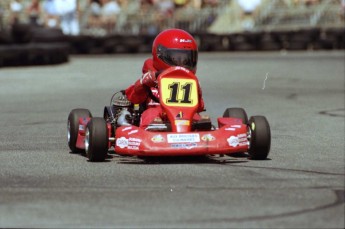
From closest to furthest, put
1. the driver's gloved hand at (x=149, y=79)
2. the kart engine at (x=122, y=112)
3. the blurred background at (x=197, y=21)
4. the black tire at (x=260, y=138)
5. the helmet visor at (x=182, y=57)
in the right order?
the black tire at (x=260, y=138) < the driver's gloved hand at (x=149, y=79) < the helmet visor at (x=182, y=57) < the kart engine at (x=122, y=112) < the blurred background at (x=197, y=21)

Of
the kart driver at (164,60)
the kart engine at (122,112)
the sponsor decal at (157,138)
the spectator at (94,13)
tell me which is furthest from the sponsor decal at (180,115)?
the spectator at (94,13)

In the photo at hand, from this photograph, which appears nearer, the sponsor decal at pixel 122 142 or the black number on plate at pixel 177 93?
the sponsor decal at pixel 122 142

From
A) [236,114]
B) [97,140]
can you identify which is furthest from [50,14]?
[97,140]

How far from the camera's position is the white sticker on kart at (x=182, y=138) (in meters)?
7.47

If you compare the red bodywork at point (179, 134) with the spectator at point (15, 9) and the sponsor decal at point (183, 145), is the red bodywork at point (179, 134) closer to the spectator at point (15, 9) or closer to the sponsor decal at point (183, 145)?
the sponsor decal at point (183, 145)

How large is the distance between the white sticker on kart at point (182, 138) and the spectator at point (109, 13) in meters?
25.8

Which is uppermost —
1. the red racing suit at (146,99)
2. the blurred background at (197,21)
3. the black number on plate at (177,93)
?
the black number on plate at (177,93)

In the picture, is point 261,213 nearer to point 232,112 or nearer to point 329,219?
point 329,219

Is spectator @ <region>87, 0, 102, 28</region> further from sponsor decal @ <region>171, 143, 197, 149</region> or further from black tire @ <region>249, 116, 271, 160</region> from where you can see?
sponsor decal @ <region>171, 143, 197, 149</region>

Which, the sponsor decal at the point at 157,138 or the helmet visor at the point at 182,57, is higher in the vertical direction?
the helmet visor at the point at 182,57

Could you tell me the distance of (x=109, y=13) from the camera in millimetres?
34344

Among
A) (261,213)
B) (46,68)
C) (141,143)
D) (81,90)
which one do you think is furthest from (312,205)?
(46,68)

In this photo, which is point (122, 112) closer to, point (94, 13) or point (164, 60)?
point (164, 60)

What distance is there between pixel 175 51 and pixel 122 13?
90.8ft
